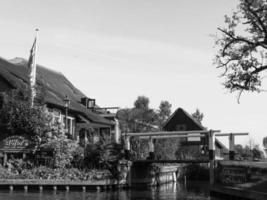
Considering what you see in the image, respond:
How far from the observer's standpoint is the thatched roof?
34.9 metres

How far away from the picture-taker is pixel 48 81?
44.3 metres

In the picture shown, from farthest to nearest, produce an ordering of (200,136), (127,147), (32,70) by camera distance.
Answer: (32,70)
(127,147)
(200,136)

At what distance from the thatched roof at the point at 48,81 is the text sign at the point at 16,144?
12.6ft

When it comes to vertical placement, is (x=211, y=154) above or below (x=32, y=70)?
below

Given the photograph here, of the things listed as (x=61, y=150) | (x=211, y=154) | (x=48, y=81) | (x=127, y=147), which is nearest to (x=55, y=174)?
(x=61, y=150)

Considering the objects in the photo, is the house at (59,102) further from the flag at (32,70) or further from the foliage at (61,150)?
the foliage at (61,150)

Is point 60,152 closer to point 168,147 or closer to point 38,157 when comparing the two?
point 38,157

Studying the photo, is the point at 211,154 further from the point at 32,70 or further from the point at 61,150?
the point at 32,70

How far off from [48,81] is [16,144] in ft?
44.6

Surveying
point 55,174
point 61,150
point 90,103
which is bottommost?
point 55,174

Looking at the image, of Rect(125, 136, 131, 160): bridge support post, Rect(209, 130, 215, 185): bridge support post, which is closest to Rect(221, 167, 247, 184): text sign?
Rect(209, 130, 215, 185): bridge support post

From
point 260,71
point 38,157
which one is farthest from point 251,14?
point 38,157

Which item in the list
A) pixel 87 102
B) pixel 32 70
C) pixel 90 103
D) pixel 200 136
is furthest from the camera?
pixel 90 103

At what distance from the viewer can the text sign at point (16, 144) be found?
1244 inches
